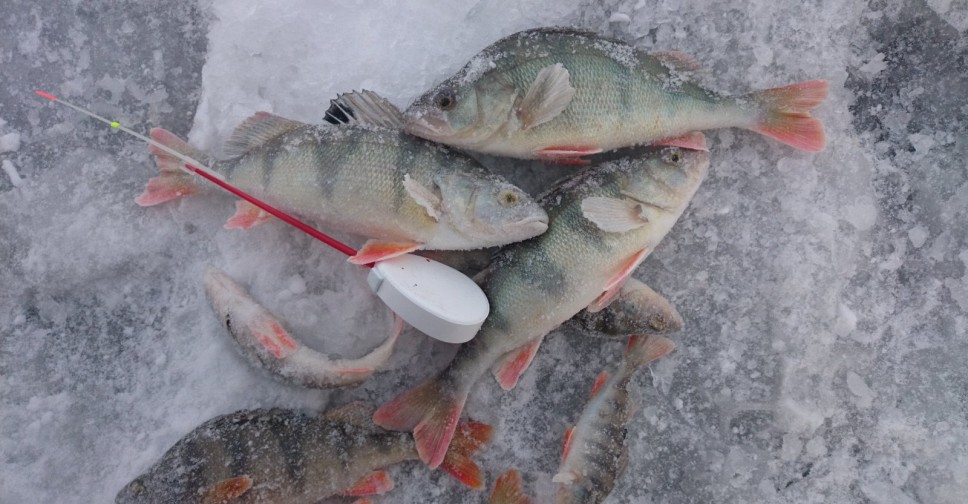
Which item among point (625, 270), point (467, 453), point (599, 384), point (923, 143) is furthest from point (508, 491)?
point (923, 143)

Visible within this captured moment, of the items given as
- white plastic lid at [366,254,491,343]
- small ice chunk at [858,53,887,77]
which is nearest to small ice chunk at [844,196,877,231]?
small ice chunk at [858,53,887,77]

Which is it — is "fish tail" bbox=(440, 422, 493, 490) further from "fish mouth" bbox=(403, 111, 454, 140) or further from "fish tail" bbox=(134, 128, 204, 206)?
"fish tail" bbox=(134, 128, 204, 206)

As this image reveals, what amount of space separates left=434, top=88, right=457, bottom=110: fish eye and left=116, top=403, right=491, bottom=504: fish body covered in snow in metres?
1.24

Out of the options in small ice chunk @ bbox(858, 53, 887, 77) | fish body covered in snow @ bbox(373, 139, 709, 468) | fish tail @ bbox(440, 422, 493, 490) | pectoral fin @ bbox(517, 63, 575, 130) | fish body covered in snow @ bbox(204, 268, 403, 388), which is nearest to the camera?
pectoral fin @ bbox(517, 63, 575, 130)

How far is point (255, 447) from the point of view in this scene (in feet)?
8.55

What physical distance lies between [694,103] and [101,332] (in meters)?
2.57

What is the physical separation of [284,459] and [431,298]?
832mm

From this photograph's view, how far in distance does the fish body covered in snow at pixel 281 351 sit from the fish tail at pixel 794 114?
1646 mm

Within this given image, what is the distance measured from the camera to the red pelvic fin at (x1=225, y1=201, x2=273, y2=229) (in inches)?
107

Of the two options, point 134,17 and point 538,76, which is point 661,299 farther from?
point 134,17

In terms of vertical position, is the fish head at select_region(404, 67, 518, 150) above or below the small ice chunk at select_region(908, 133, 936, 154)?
above

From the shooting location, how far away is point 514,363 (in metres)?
2.73

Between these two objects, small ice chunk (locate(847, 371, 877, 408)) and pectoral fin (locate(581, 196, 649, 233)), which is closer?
pectoral fin (locate(581, 196, 649, 233))

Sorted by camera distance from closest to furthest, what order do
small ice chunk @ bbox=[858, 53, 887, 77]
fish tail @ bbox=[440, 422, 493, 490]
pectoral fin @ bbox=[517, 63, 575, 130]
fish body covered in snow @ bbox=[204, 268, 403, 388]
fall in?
pectoral fin @ bbox=[517, 63, 575, 130]
fish body covered in snow @ bbox=[204, 268, 403, 388]
fish tail @ bbox=[440, 422, 493, 490]
small ice chunk @ bbox=[858, 53, 887, 77]
